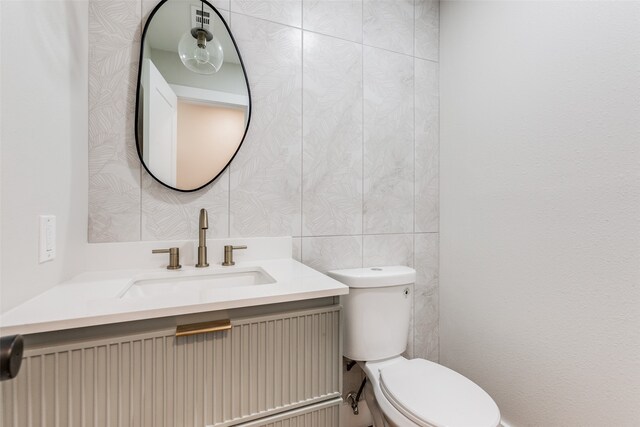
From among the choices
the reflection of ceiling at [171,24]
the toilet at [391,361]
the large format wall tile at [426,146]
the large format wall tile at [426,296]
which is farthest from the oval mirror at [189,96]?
the large format wall tile at [426,296]

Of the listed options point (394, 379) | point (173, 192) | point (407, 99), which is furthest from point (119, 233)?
point (407, 99)

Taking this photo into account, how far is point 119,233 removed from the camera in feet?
3.70

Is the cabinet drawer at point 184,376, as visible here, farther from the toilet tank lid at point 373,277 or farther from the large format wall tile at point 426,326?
the large format wall tile at point 426,326

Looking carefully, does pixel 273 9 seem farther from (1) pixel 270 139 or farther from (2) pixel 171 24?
(1) pixel 270 139

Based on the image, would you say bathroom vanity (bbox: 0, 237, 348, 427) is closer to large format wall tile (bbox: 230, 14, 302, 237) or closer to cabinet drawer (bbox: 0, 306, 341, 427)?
cabinet drawer (bbox: 0, 306, 341, 427)

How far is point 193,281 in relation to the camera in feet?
3.57

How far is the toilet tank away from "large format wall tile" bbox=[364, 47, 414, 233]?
296 mm

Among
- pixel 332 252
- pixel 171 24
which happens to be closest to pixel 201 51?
pixel 171 24

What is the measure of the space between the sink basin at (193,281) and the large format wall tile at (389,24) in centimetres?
124

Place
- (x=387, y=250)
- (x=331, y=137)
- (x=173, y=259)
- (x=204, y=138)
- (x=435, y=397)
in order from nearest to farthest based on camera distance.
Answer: (x=435, y=397) → (x=173, y=259) → (x=204, y=138) → (x=331, y=137) → (x=387, y=250)

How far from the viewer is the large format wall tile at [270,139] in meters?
1.30

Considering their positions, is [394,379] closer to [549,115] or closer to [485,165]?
[485,165]

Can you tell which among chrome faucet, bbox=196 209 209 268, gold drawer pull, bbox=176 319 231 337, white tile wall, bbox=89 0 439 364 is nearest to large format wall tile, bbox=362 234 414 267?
white tile wall, bbox=89 0 439 364

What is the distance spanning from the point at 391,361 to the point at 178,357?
966mm
